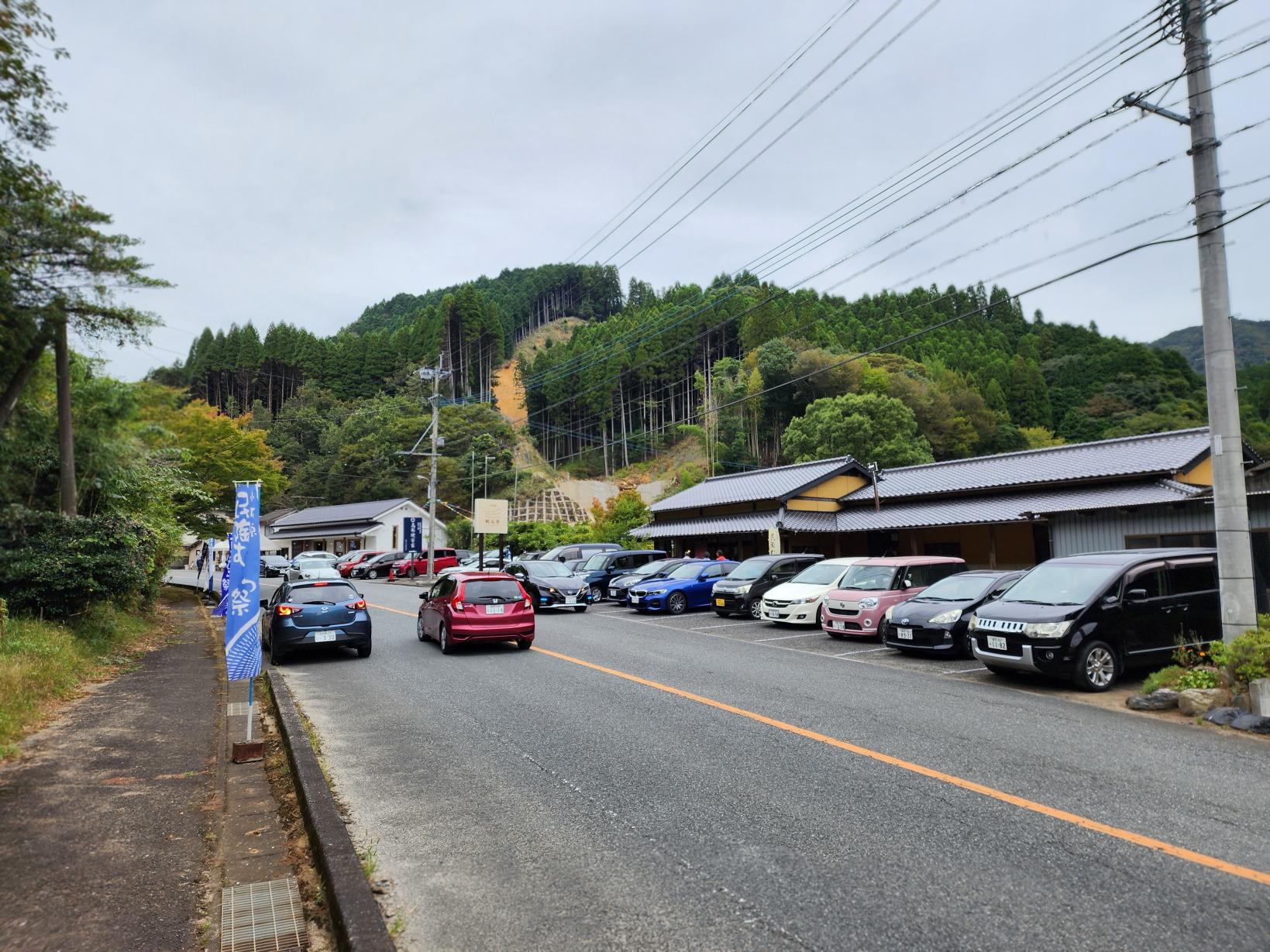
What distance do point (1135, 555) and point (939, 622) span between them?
287 centimetres

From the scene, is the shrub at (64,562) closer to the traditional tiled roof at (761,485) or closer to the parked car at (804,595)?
the parked car at (804,595)

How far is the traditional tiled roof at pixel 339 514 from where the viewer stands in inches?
2436

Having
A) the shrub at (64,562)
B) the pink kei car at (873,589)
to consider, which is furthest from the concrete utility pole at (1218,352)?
the shrub at (64,562)

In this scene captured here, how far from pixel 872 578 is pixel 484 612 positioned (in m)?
7.78

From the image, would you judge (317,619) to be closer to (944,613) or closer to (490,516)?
(944,613)

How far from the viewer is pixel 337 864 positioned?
417cm

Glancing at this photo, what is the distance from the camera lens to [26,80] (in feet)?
30.4

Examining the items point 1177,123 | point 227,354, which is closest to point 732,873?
point 1177,123

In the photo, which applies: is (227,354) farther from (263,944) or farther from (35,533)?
(263,944)

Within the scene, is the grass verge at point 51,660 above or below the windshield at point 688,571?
below

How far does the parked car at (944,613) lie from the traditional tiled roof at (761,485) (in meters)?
17.2

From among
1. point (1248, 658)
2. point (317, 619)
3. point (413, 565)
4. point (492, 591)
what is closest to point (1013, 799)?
point (1248, 658)

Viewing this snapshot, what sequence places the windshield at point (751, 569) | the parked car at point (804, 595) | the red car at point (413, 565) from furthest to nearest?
the red car at point (413, 565)
the windshield at point (751, 569)
the parked car at point (804, 595)

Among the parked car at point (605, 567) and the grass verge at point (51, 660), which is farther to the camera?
the parked car at point (605, 567)
